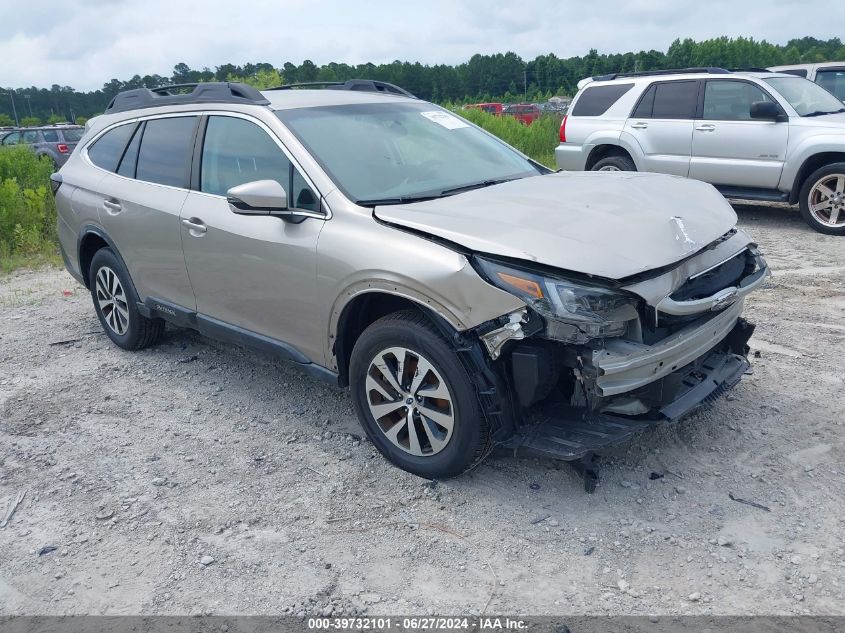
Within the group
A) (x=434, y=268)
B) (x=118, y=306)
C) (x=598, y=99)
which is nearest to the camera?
(x=434, y=268)

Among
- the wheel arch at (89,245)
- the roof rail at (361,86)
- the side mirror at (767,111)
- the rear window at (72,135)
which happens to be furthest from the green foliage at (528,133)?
the wheel arch at (89,245)

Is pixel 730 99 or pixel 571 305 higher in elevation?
pixel 730 99

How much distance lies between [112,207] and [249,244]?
1718mm

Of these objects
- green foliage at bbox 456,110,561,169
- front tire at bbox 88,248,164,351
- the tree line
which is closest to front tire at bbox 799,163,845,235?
front tire at bbox 88,248,164,351

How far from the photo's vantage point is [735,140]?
9281 mm

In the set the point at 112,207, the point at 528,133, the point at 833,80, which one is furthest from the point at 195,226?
the point at 528,133

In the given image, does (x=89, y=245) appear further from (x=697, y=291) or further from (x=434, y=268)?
(x=697, y=291)

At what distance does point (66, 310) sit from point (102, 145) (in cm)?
218

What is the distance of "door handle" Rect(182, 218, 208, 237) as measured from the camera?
175 inches

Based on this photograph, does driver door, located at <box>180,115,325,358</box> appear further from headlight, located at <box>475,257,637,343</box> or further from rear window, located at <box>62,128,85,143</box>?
rear window, located at <box>62,128,85,143</box>

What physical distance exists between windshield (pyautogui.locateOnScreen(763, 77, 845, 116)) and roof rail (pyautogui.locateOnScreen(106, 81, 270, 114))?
23.4 ft

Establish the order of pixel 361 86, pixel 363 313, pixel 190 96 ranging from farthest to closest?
pixel 361 86 → pixel 190 96 → pixel 363 313

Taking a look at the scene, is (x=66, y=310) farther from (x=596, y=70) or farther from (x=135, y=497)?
(x=596, y=70)

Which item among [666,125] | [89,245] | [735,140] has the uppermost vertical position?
[666,125]
